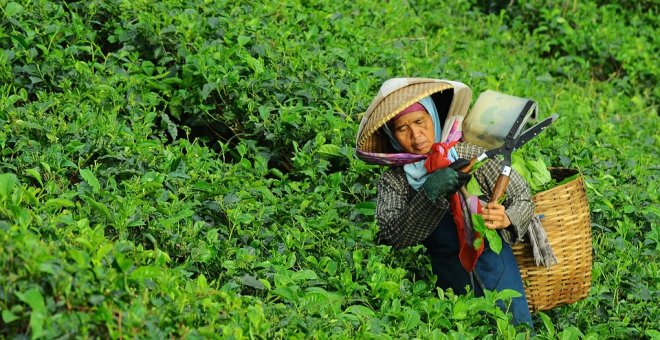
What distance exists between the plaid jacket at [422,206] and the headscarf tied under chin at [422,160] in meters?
0.05

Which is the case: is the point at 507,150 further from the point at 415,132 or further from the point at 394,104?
the point at 394,104

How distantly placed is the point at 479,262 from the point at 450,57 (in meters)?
2.96

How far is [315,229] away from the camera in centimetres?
498

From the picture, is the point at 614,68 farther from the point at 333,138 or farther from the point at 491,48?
the point at 333,138

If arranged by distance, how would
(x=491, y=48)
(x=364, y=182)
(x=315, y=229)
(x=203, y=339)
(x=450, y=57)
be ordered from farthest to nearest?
(x=491, y=48) < (x=450, y=57) < (x=364, y=182) < (x=315, y=229) < (x=203, y=339)

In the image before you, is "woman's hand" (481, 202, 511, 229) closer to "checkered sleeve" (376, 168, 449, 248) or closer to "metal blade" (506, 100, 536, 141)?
"checkered sleeve" (376, 168, 449, 248)

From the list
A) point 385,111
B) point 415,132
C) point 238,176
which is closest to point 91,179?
point 238,176

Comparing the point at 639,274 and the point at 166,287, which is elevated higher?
the point at 166,287

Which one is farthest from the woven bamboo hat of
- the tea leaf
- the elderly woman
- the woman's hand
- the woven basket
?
the tea leaf

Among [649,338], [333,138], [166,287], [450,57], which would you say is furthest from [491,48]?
[166,287]

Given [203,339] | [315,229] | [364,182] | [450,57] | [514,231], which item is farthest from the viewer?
[450,57]

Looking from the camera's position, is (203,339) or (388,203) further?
(388,203)

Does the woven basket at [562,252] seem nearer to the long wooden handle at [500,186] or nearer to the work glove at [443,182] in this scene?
the long wooden handle at [500,186]

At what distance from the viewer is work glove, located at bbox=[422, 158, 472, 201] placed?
4.30 meters
